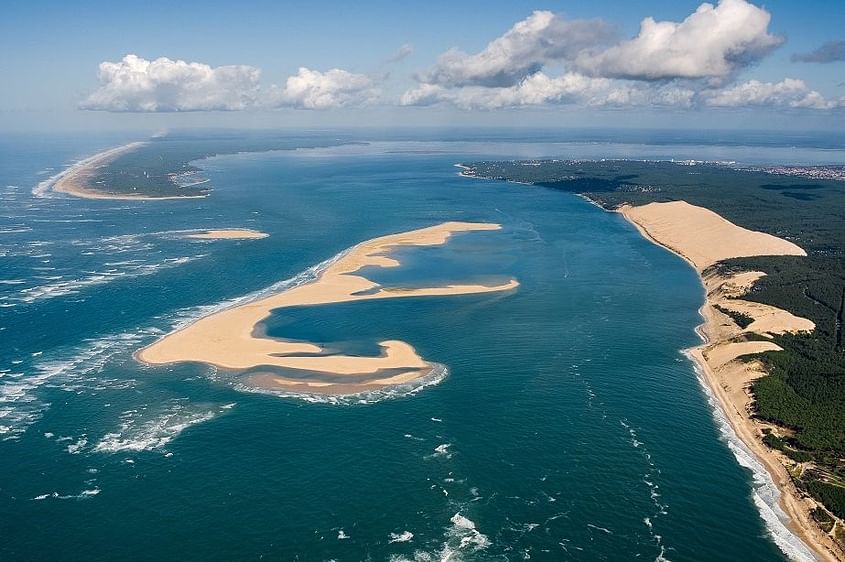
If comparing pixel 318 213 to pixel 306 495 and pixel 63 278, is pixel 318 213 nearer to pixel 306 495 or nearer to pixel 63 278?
pixel 63 278

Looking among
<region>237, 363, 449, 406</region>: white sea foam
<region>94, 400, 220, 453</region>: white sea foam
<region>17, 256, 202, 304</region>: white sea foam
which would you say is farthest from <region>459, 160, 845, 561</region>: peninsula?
<region>17, 256, 202, 304</region>: white sea foam

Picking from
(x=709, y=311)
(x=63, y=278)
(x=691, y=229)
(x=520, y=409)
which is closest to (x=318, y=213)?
(x=63, y=278)

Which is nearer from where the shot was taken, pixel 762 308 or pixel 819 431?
pixel 819 431

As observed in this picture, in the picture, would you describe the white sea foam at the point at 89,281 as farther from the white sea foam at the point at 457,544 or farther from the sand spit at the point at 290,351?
the white sea foam at the point at 457,544

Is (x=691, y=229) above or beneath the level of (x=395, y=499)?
above

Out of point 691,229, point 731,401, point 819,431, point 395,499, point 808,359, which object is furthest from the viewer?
point 691,229

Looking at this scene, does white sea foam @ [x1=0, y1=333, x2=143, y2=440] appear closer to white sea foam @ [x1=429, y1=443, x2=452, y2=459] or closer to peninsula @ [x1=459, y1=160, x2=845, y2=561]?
white sea foam @ [x1=429, y1=443, x2=452, y2=459]
